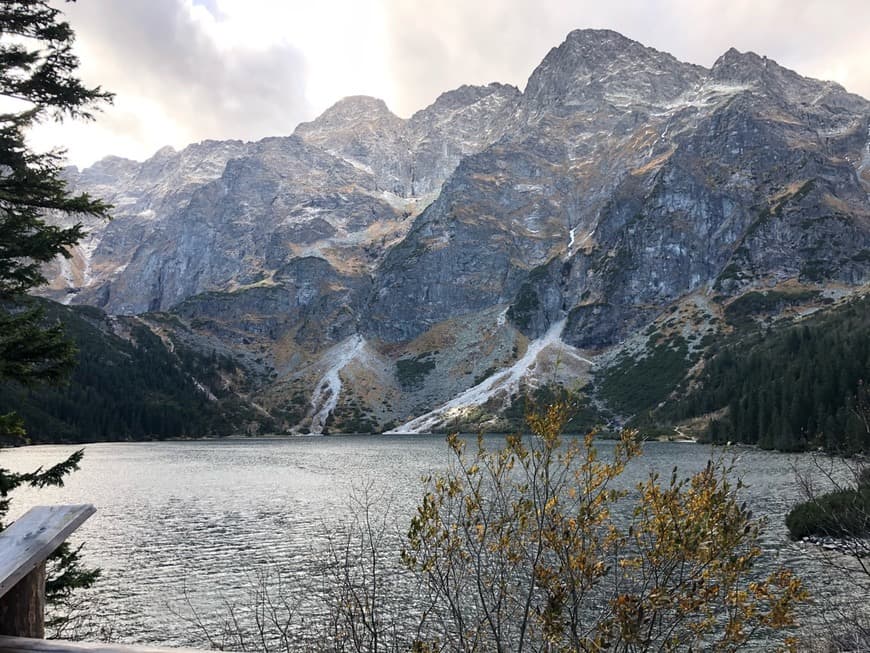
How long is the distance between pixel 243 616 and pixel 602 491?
2978 cm

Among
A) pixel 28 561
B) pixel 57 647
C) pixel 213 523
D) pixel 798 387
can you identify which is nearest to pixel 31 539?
pixel 28 561

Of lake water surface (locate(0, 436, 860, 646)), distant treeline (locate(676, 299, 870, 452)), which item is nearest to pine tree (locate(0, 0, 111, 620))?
lake water surface (locate(0, 436, 860, 646))

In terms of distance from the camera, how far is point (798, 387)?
12812cm

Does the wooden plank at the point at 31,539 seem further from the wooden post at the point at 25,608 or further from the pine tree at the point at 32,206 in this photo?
the pine tree at the point at 32,206

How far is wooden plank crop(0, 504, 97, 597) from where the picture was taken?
4.97 m

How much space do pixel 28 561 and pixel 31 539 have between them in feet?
0.84

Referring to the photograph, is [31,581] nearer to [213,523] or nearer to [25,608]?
[25,608]

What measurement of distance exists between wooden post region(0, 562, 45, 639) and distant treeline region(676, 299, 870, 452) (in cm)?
9262

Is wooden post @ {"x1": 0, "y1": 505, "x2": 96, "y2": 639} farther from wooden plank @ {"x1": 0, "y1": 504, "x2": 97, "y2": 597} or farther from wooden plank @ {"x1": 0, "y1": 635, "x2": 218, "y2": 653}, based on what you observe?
wooden plank @ {"x1": 0, "y1": 635, "x2": 218, "y2": 653}

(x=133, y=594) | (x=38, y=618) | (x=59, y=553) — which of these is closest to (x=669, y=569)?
(x=38, y=618)

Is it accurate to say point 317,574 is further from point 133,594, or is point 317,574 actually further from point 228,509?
point 228,509

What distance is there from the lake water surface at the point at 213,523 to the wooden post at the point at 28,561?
7.94 metres

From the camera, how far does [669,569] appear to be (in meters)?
7.83

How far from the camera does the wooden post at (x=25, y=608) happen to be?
17.4ft
